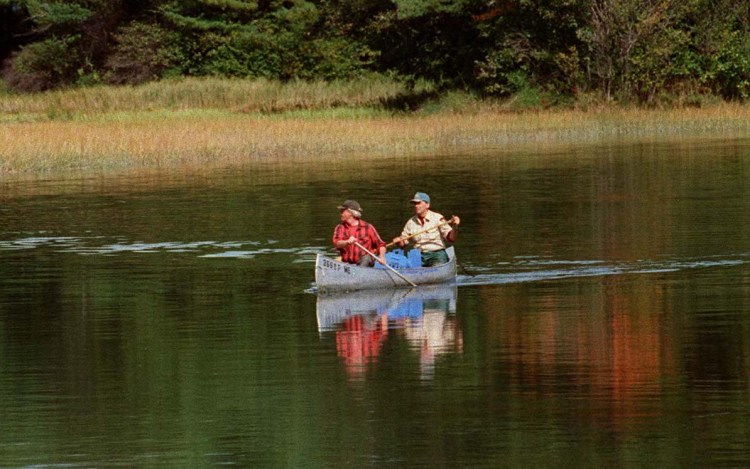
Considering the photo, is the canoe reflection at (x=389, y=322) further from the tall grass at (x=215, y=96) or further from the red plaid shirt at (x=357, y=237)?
the tall grass at (x=215, y=96)

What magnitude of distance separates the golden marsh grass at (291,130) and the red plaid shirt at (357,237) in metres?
23.8

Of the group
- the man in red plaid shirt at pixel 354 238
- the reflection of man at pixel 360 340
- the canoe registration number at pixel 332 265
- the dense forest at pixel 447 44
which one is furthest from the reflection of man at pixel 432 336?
the dense forest at pixel 447 44

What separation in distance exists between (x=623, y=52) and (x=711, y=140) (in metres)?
9.66

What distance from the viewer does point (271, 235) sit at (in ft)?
89.3

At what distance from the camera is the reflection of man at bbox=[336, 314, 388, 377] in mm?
14930

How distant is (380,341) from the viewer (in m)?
16.2

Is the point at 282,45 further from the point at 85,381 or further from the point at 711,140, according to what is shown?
the point at 85,381

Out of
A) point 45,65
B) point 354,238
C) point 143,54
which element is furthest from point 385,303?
point 45,65

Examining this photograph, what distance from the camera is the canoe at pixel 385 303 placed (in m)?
18.2

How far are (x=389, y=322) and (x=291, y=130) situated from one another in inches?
1315

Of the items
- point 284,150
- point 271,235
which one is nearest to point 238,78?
point 284,150

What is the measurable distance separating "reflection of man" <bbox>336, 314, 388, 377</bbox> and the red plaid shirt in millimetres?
2292

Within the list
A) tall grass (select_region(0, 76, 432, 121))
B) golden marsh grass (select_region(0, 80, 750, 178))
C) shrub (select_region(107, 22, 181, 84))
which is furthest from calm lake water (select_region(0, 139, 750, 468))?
shrub (select_region(107, 22, 181, 84))

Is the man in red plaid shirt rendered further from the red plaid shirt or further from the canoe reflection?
the canoe reflection
